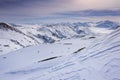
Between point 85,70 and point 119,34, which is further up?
point 119,34

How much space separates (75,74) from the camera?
12211 millimetres

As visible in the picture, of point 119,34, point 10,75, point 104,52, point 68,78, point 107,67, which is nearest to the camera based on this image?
point 107,67

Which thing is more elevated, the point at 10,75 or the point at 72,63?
the point at 72,63

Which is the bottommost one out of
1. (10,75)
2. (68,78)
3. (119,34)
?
(10,75)

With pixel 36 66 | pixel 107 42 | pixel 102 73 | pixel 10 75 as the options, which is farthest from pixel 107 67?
pixel 10 75

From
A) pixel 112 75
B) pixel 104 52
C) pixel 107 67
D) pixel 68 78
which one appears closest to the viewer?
pixel 112 75

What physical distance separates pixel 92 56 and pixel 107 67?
268 centimetres

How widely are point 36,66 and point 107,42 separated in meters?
7.50

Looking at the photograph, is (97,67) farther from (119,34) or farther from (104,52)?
(119,34)

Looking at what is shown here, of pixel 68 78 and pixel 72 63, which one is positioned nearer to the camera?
pixel 68 78

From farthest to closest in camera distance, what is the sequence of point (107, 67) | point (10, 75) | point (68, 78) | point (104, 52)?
1. point (10, 75)
2. point (104, 52)
3. point (68, 78)
4. point (107, 67)

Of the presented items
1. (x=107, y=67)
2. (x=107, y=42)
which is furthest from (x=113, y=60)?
(x=107, y=42)

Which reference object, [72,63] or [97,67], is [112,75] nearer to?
[97,67]

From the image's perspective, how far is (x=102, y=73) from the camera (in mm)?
10891
